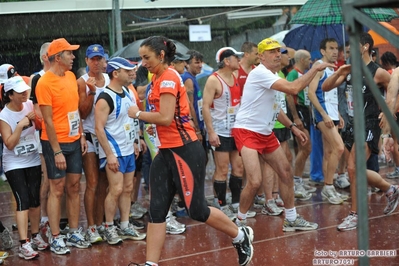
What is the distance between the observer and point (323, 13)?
36.3 feet

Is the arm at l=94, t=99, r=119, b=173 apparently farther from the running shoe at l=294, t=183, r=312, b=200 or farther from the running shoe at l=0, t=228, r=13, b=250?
the running shoe at l=294, t=183, r=312, b=200

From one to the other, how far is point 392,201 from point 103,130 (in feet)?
11.6

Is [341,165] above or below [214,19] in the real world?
below

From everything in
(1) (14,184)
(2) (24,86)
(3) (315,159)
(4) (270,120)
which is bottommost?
(3) (315,159)

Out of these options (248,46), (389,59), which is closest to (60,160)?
(248,46)

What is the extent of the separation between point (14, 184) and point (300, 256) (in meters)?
3.15

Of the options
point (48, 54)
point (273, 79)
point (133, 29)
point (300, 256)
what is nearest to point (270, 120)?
point (273, 79)

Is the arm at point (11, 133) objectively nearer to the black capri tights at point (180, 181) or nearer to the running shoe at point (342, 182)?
the black capri tights at point (180, 181)

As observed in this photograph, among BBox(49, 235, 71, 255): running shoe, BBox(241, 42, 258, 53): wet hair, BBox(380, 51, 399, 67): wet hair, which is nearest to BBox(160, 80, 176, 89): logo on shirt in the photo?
BBox(49, 235, 71, 255): running shoe

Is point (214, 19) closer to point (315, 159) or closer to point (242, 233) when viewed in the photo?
point (315, 159)

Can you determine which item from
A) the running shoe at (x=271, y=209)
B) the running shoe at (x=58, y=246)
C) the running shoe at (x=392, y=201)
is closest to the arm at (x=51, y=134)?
the running shoe at (x=58, y=246)

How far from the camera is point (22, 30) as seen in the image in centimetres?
1634

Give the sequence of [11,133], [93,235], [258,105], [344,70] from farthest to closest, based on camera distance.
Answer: [93,235], [258,105], [11,133], [344,70]

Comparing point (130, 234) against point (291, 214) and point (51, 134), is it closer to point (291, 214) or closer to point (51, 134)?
point (51, 134)
